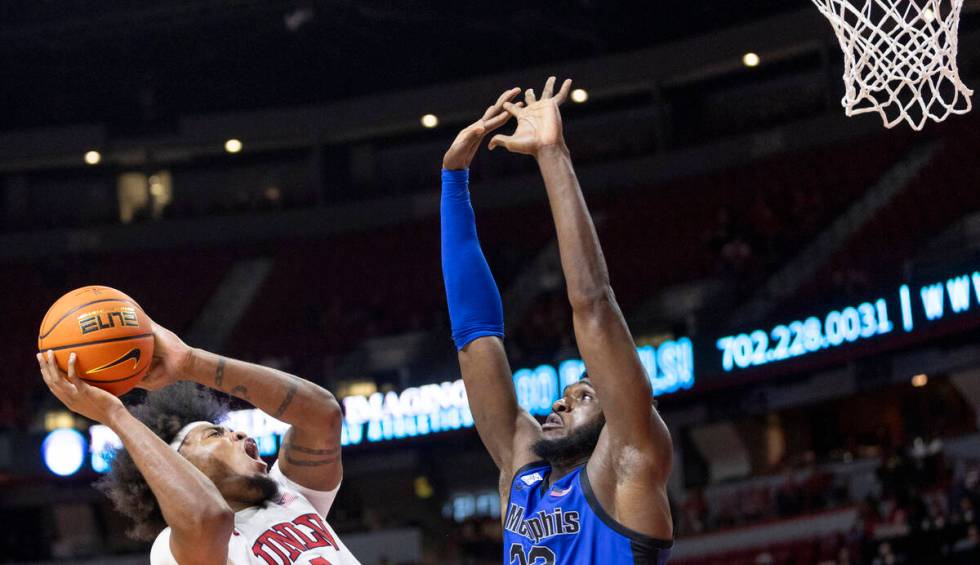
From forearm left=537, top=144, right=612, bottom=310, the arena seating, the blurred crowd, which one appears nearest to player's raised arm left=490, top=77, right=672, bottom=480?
forearm left=537, top=144, right=612, bottom=310

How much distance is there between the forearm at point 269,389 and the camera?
3301mm

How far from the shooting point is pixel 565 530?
3102mm

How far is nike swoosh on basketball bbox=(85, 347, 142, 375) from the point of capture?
3002 mm

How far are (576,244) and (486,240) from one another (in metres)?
15.4

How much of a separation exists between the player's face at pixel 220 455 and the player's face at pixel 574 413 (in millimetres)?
801

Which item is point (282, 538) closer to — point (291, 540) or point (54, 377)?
point (291, 540)

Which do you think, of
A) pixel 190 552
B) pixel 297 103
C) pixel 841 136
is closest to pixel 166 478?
pixel 190 552

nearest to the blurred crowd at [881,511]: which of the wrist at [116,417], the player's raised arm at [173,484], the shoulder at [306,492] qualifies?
the shoulder at [306,492]

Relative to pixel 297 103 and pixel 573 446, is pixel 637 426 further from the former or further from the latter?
pixel 297 103

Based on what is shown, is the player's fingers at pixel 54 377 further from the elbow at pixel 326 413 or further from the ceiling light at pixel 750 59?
the ceiling light at pixel 750 59

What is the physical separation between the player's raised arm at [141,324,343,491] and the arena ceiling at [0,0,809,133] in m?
13.4

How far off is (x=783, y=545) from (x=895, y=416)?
4709 mm

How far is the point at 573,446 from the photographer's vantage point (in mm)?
3305

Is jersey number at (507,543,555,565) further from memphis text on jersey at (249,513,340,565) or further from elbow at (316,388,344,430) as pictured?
elbow at (316,388,344,430)
